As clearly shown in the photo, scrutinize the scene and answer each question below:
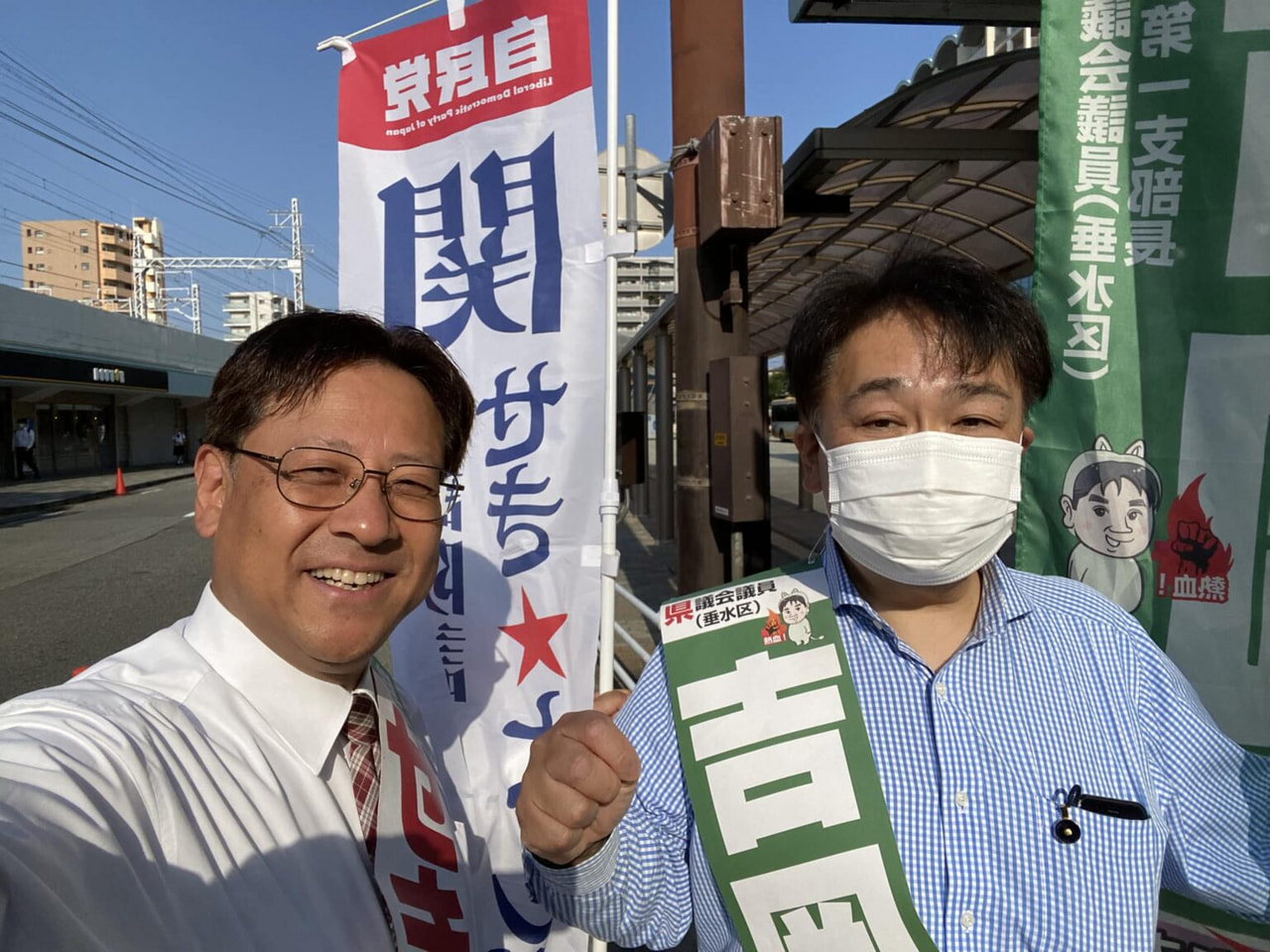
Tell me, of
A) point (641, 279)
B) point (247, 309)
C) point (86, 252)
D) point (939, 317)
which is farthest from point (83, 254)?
point (939, 317)

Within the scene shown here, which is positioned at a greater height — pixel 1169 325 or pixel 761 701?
pixel 1169 325

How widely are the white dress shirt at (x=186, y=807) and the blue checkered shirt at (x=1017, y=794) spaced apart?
15.7 inches

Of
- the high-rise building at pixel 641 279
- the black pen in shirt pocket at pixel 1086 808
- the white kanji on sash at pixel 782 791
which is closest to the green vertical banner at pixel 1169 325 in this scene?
the black pen in shirt pocket at pixel 1086 808

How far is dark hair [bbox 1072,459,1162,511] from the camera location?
7.78 ft

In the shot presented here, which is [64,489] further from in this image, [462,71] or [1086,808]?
[1086,808]

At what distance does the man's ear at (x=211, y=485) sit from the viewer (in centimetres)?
147

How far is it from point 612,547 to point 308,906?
127cm

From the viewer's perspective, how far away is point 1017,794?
1337 mm

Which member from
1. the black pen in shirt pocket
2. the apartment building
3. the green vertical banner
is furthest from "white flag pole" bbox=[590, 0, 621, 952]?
the apartment building

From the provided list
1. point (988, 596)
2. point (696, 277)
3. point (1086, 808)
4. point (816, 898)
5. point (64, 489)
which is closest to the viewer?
point (1086, 808)

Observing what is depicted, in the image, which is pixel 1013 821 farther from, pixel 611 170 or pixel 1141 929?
pixel 611 170

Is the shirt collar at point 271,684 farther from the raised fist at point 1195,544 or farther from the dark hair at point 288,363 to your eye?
the raised fist at point 1195,544

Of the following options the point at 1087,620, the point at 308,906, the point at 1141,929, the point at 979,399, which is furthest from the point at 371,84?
the point at 1141,929

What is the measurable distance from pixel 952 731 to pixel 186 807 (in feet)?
4.15
